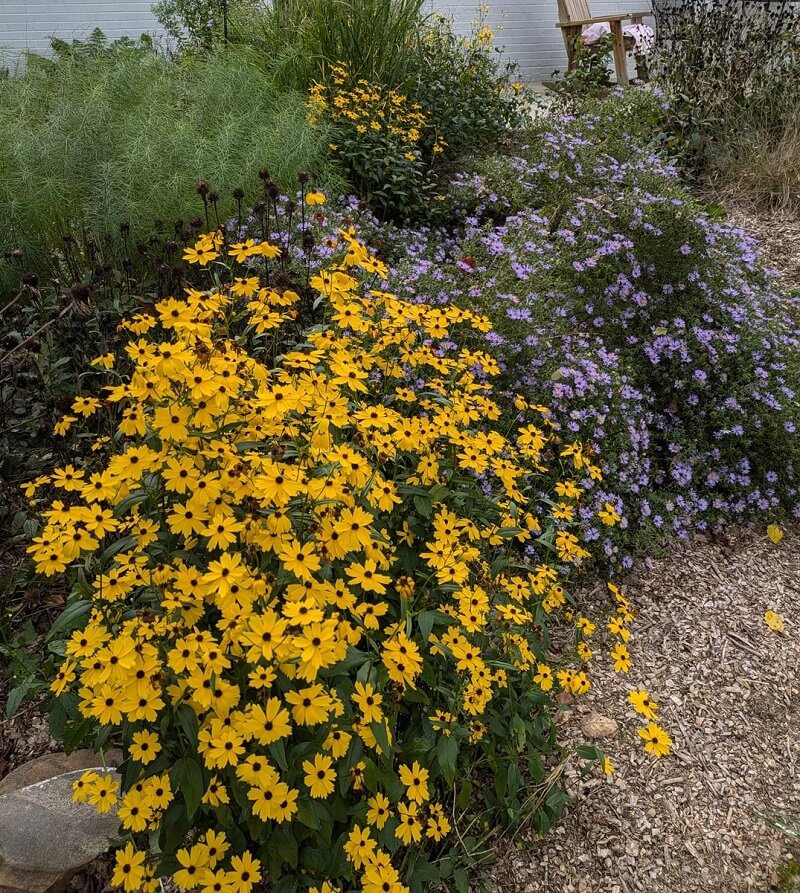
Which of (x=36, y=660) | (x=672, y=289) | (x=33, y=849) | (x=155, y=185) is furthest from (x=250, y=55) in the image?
(x=33, y=849)

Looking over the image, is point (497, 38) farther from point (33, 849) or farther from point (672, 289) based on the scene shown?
point (33, 849)

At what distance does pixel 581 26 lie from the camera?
8.83 meters

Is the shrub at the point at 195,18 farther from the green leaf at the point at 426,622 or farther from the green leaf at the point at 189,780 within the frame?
the green leaf at the point at 189,780

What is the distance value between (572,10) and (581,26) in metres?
0.21

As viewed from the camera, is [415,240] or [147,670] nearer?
[147,670]

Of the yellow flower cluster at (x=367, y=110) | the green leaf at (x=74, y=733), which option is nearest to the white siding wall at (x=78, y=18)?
the yellow flower cluster at (x=367, y=110)

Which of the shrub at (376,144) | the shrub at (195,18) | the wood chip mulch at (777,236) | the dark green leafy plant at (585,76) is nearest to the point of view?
the shrub at (376,144)

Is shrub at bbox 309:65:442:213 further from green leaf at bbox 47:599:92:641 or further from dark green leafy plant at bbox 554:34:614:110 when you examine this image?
green leaf at bbox 47:599:92:641

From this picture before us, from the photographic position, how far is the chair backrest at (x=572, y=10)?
8.80 metres

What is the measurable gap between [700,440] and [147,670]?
2.79 metres

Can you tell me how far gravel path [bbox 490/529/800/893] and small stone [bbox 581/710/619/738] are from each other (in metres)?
0.02

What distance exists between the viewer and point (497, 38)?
9.09 meters

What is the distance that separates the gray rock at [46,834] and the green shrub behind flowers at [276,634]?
0.60ft

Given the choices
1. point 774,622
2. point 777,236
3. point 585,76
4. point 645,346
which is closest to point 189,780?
point 774,622
